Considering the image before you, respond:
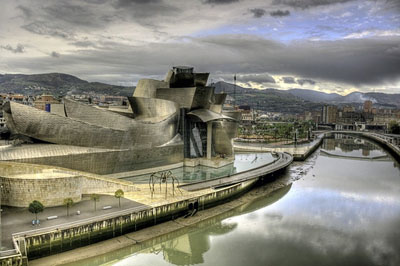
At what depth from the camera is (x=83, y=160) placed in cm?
2559

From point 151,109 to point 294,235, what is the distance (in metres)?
19.9

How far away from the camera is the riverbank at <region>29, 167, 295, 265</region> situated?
16688 millimetres

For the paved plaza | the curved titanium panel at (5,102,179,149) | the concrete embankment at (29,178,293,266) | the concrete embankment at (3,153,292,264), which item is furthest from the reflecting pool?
the paved plaza

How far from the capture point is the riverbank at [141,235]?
54.7 ft

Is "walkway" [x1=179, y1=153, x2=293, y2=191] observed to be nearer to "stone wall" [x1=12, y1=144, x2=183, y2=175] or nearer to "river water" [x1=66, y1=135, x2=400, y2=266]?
"river water" [x1=66, y1=135, x2=400, y2=266]

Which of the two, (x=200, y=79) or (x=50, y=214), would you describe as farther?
(x=200, y=79)

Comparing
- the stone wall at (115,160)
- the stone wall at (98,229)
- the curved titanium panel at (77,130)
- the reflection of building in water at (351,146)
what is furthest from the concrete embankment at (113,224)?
the reflection of building in water at (351,146)

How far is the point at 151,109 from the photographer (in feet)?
112

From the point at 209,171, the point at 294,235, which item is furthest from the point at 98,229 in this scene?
the point at 209,171

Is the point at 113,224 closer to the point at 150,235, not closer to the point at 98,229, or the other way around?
the point at 98,229

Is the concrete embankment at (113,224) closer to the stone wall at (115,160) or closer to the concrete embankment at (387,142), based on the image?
the stone wall at (115,160)

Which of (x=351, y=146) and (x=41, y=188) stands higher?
(x=41, y=188)

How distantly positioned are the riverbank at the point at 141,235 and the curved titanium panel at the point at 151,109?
40.9ft

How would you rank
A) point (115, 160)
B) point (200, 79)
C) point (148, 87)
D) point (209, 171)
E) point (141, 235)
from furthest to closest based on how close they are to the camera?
1. point (200, 79)
2. point (148, 87)
3. point (209, 171)
4. point (115, 160)
5. point (141, 235)
